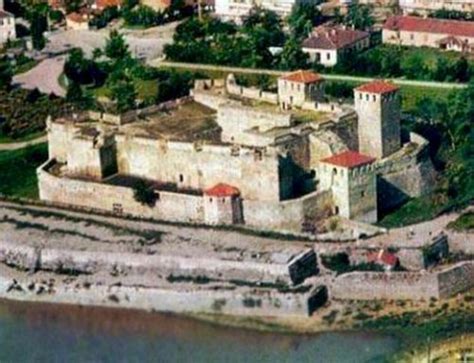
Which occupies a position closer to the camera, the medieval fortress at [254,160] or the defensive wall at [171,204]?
the defensive wall at [171,204]

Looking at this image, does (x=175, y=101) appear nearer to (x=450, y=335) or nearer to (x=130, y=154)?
(x=130, y=154)

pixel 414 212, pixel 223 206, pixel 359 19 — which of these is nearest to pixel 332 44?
pixel 359 19

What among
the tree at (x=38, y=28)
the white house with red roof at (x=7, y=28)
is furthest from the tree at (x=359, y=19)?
the white house with red roof at (x=7, y=28)

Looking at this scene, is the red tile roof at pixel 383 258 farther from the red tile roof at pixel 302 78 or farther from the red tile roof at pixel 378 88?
the red tile roof at pixel 302 78

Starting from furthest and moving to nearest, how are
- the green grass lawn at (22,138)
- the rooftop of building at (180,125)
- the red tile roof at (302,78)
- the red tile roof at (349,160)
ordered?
the green grass lawn at (22,138)
the red tile roof at (302,78)
the rooftop of building at (180,125)
the red tile roof at (349,160)

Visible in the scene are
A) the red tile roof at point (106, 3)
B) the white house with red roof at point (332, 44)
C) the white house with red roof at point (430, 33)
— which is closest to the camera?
the white house with red roof at point (332, 44)

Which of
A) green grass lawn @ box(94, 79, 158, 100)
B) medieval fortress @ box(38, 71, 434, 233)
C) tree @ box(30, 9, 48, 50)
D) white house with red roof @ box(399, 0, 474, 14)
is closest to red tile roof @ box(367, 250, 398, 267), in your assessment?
medieval fortress @ box(38, 71, 434, 233)

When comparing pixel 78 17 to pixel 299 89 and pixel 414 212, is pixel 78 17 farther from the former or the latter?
pixel 414 212
